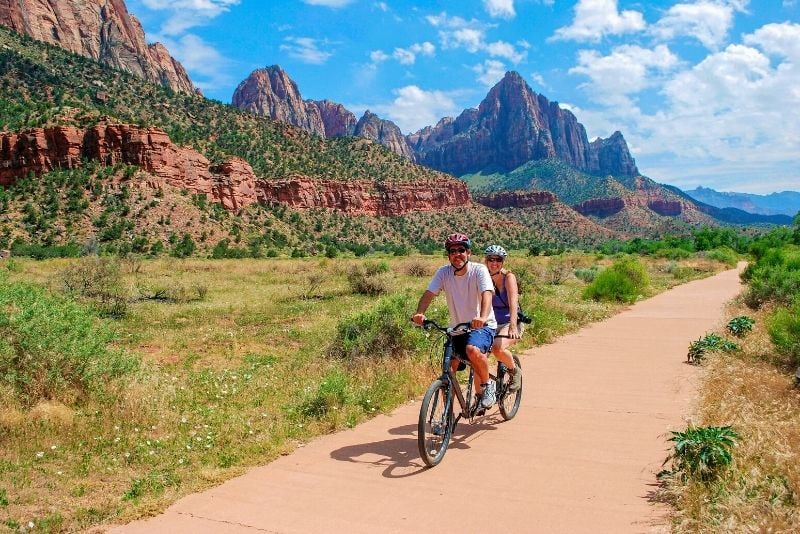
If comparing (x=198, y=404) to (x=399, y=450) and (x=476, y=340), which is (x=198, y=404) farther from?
(x=476, y=340)

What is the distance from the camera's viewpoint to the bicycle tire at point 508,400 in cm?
682

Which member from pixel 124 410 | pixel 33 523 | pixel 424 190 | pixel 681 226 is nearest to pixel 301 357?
pixel 124 410

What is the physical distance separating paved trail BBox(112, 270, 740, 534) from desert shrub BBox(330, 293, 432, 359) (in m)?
2.93

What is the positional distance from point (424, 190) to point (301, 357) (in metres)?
92.2

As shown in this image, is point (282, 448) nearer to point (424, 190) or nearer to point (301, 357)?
point (301, 357)

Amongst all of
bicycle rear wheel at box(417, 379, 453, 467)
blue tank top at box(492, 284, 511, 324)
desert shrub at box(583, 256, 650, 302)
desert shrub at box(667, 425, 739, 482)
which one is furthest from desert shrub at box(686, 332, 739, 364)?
desert shrub at box(583, 256, 650, 302)

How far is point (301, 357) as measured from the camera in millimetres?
11859

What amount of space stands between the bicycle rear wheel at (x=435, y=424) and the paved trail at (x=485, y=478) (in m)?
0.15

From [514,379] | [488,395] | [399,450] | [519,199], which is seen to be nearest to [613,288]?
[514,379]

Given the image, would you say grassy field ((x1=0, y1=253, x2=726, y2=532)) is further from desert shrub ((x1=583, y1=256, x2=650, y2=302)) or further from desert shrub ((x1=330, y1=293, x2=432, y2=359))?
desert shrub ((x1=583, y1=256, x2=650, y2=302))

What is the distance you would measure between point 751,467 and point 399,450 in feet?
10.4

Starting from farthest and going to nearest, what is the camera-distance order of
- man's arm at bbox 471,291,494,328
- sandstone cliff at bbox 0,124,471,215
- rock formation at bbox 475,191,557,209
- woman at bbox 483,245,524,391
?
rock formation at bbox 475,191,557,209, sandstone cliff at bbox 0,124,471,215, woman at bbox 483,245,524,391, man's arm at bbox 471,291,494,328

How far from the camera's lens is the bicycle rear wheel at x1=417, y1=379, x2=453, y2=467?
5289 mm

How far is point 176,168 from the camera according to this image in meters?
65.6
